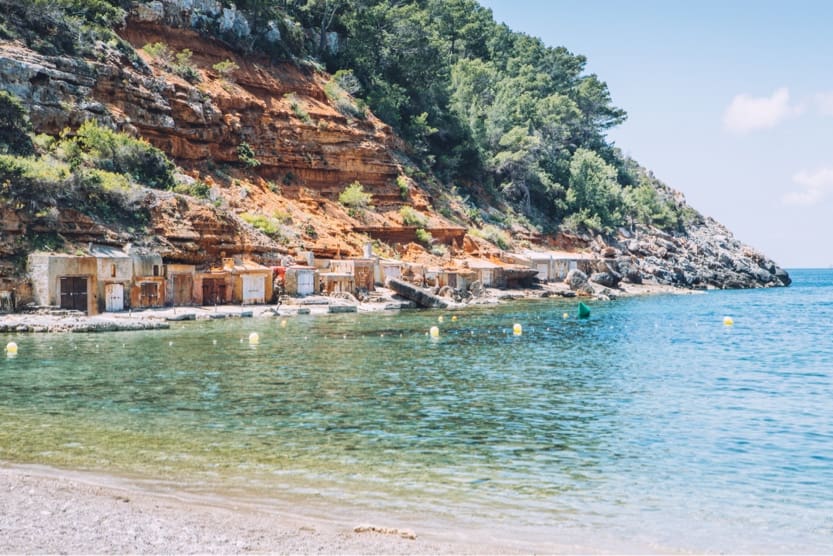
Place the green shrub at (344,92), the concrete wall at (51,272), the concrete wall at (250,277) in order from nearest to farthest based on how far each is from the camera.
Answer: the concrete wall at (51,272) < the concrete wall at (250,277) < the green shrub at (344,92)

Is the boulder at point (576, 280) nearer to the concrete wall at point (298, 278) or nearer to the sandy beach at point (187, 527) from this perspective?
the concrete wall at point (298, 278)

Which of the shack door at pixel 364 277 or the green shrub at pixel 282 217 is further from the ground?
the green shrub at pixel 282 217

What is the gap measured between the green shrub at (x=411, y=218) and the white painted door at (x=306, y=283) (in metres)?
18.3

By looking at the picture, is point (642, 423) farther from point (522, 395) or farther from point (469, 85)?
point (469, 85)

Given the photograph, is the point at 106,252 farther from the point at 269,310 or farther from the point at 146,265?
the point at 269,310

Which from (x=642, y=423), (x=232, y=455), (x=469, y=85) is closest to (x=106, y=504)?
(x=232, y=455)

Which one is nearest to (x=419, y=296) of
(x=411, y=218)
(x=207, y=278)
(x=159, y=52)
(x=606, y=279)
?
(x=207, y=278)

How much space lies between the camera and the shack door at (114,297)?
42281mm

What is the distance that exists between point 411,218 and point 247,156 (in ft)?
45.2

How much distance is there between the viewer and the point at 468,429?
17.2 meters

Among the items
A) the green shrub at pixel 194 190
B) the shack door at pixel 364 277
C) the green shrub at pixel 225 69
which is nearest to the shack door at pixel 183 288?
the green shrub at pixel 194 190

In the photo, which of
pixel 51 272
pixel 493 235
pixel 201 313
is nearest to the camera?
pixel 51 272

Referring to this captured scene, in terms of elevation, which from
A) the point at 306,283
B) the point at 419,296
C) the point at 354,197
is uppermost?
the point at 354,197

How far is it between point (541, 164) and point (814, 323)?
50461mm
